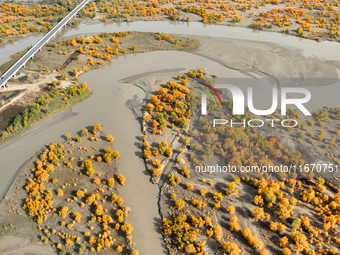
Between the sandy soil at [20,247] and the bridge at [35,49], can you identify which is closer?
the sandy soil at [20,247]

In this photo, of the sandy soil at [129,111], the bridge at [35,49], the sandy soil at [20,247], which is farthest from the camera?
the bridge at [35,49]

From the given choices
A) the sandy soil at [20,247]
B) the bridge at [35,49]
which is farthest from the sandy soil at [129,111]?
the bridge at [35,49]

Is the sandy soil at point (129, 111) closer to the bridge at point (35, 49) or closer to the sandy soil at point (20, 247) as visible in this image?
the sandy soil at point (20, 247)

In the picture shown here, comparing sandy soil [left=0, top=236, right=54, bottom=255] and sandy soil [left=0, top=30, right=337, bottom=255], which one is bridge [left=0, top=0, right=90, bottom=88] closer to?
sandy soil [left=0, top=30, right=337, bottom=255]

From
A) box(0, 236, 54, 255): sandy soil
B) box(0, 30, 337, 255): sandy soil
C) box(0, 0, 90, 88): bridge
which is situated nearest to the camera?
box(0, 236, 54, 255): sandy soil

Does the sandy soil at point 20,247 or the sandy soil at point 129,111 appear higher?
the sandy soil at point 129,111

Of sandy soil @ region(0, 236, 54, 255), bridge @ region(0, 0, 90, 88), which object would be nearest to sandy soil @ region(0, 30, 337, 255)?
sandy soil @ region(0, 236, 54, 255)

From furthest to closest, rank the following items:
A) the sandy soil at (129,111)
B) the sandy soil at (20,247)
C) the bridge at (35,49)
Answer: the bridge at (35,49), the sandy soil at (129,111), the sandy soil at (20,247)

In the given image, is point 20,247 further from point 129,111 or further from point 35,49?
point 35,49

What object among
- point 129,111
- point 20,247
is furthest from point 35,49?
point 20,247
